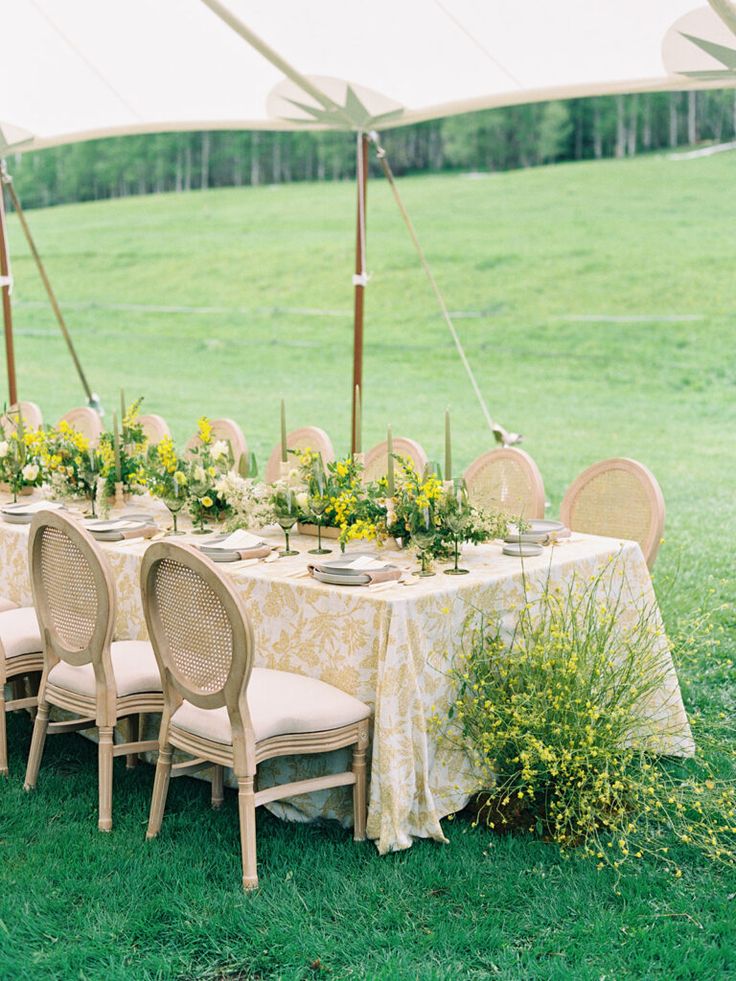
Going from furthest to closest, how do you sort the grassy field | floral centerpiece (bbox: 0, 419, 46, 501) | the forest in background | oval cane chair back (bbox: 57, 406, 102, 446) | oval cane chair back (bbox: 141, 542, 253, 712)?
the forest in background → oval cane chair back (bbox: 57, 406, 102, 446) → floral centerpiece (bbox: 0, 419, 46, 501) → oval cane chair back (bbox: 141, 542, 253, 712) → the grassy field

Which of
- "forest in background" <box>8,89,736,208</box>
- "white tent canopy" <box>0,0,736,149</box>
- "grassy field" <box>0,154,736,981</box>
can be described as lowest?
"grassy field" <box>0,154,736,981</box>

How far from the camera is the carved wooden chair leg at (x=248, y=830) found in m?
3.40

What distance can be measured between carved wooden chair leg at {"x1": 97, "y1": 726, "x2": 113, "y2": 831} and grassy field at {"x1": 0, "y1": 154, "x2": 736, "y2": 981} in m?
0.06

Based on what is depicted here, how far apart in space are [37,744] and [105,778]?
42 cm

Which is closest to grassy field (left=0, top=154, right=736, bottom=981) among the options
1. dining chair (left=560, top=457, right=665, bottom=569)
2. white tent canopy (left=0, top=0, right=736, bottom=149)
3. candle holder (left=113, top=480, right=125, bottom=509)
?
dining chair (left=560, top=457, right=665, bottom=569)

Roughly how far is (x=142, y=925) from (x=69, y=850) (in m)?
0.52

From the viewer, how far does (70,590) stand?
395 centimetres

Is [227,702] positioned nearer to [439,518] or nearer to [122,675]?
[122,675]

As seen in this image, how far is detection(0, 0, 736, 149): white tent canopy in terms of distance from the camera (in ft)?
17.1

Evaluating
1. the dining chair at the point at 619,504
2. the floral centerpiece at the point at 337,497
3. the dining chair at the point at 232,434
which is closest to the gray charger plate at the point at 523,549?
the floral centerpiece at the point at 337,497

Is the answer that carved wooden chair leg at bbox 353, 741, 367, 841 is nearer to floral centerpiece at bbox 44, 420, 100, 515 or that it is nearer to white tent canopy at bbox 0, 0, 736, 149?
floral centerpiece at bbox 44, 420, 100, 515

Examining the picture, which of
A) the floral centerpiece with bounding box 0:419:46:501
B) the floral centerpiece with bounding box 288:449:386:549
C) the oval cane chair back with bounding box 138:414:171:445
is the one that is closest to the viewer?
the floral centerpiece with bounding box 288:449:386:549

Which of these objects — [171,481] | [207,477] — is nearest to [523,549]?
[207,477]

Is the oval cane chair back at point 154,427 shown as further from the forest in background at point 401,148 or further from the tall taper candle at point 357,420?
the forest in background at point 401,148
